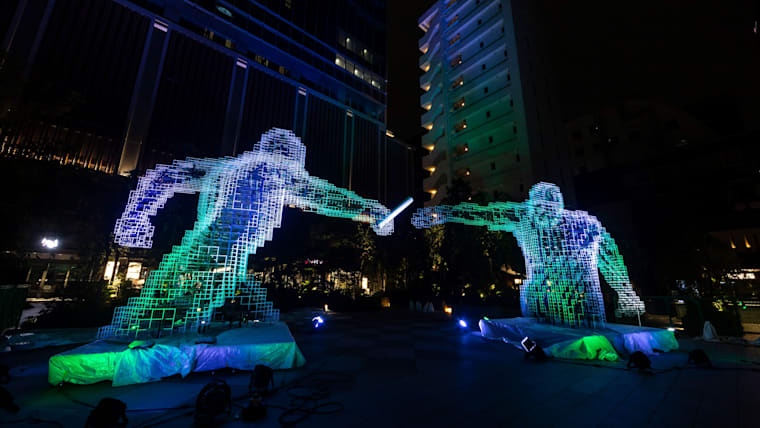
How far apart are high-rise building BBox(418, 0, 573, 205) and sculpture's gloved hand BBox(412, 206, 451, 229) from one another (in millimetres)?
19227

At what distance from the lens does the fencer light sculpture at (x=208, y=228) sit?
211 inches

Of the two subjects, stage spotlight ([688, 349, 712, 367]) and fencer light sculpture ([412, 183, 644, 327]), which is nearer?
stage spotlight ([688, 349, 712, 367])

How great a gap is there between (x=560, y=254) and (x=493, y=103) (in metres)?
26.5

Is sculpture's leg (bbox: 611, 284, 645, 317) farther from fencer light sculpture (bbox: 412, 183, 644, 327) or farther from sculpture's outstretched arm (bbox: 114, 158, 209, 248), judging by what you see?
sculpture's outstretched arm (bbox: 114, 158, 209, 248)

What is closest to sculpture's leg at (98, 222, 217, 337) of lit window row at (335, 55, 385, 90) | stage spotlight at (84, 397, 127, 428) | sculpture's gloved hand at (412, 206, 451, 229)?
stage spotlight at (84, 397, 127, 428)

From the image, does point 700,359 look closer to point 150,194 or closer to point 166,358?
point 166,358

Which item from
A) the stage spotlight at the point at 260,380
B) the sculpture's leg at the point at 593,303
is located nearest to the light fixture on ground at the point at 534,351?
the sculpture's leg at the point at 593,303

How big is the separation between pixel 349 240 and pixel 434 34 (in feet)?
108

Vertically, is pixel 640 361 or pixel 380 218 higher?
pixel 380 218

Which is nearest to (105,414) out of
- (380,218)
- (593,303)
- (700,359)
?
(380,218)

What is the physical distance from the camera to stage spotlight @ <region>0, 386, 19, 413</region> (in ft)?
10.7

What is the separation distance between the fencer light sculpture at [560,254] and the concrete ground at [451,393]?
61.8 inches

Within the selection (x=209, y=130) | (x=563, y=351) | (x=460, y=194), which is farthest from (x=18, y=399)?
(x=209, y=130)

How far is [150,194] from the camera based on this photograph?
18.8ft
